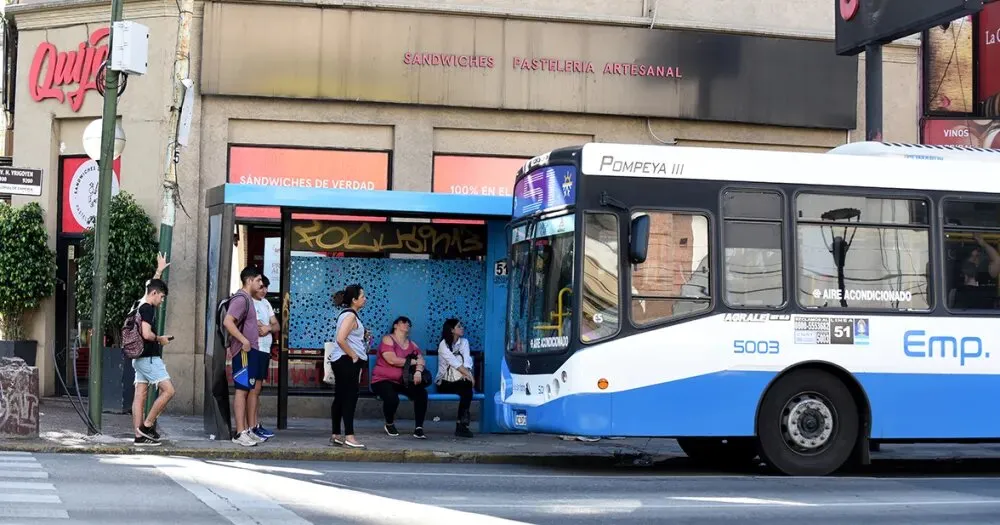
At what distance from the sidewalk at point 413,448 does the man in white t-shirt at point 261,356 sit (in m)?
0.27

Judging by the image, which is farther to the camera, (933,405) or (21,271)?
(21,271)

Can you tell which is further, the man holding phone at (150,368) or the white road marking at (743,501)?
the man holding phone at (150,368)

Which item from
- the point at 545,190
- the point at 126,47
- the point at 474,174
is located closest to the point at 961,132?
the point at 474,174

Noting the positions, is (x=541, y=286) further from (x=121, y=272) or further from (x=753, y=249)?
(x=121, y=272)

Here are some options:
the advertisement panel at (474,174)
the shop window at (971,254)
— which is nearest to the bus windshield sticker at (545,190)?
the shop window at (971,254)

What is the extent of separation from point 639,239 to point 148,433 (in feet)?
19.3

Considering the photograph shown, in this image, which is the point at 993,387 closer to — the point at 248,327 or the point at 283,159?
the point at 248,327

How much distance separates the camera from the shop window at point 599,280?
1272cm

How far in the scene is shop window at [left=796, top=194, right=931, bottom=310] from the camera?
13.2 meters

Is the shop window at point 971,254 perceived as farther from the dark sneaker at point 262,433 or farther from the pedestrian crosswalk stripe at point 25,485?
the pedestrian crosswalk stripe at point 25,485

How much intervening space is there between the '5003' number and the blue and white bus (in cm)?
2

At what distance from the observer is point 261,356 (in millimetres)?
15227

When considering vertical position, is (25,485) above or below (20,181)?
below

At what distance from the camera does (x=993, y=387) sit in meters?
13.6
